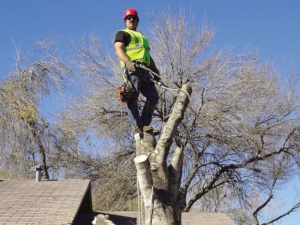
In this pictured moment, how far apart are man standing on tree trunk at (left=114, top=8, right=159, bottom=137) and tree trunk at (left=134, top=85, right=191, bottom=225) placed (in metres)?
0.53

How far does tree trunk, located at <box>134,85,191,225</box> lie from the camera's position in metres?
4.65

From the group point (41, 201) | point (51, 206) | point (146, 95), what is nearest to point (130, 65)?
point (146, 95)

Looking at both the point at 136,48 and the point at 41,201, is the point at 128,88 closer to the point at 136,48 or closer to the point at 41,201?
the point at 136,48

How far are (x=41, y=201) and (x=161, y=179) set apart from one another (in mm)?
6981

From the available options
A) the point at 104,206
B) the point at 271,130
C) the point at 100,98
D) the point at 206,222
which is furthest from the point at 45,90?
the point at 206,222

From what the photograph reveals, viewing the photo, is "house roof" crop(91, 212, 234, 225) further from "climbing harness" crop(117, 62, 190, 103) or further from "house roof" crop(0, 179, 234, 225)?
"climbing harness" crop(117, 62, 190, 103)

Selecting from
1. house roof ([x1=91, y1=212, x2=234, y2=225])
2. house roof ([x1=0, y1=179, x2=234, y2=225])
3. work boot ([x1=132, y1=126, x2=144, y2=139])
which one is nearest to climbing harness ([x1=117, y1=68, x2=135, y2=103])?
work boot ([x1=132, y1=126, x2=144, y2=139])

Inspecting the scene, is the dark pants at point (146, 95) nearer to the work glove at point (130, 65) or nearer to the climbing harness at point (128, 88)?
the climbing harness at point (128, 88)

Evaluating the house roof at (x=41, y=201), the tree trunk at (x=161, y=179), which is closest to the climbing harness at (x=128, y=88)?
the tree trunk at (x=161, y=179)

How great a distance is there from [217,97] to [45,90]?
6.91m

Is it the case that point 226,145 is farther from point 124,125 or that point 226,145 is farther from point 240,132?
point 124,125

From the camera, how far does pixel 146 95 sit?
19.6 ft

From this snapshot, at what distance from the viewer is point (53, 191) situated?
1228cm

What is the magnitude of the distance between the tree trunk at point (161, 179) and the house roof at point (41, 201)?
5.07m
